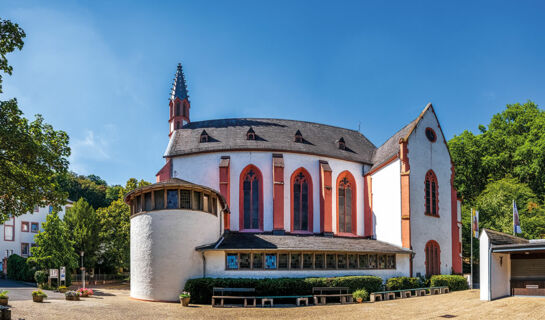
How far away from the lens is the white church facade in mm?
25641

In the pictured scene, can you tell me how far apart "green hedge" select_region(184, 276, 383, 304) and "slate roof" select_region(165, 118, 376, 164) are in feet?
38.8

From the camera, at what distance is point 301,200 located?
1373 inches

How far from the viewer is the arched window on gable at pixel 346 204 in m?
35.8

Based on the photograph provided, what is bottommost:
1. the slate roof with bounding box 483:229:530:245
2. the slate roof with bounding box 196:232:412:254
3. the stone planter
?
the stone planter

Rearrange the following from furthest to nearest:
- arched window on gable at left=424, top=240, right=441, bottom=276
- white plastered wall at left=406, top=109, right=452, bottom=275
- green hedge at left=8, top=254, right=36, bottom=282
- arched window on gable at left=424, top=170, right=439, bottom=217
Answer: green hedge at left=8, top=254, right=36, bottom=282, arched window on gable at left=424, top=170, right=439, bottom=217, arched window on gable at left=424, top=240, right=441, bottom=276, white plastered wall at left=406, top=109, right=452, bottom=275

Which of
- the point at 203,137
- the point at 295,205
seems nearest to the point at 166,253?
the point at 295,205

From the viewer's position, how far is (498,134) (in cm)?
5200

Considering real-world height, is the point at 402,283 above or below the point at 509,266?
below

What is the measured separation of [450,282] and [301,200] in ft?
39.6

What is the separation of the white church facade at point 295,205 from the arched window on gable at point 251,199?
8 centimetres

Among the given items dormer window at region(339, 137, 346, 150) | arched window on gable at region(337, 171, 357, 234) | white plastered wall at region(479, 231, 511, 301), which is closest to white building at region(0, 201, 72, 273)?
arched window on gable at region(337, 171, 357, 234)

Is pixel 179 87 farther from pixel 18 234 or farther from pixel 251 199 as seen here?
pixel 18 234

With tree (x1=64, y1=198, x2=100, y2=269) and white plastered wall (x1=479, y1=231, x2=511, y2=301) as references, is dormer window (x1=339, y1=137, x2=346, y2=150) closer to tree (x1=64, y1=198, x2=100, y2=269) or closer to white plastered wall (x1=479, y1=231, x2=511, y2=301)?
white plastered wall (x1=479, y1=231, x2=511, y2=301)

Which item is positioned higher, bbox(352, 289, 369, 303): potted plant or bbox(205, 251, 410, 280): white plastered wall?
bbox(205, 251, 410, 280): white plastered wall
